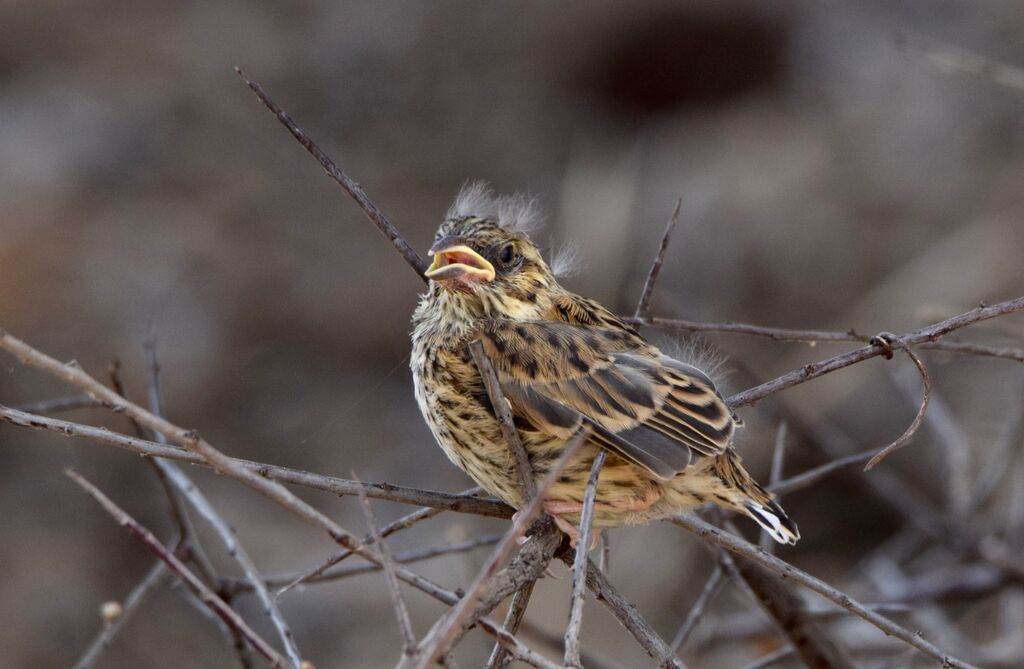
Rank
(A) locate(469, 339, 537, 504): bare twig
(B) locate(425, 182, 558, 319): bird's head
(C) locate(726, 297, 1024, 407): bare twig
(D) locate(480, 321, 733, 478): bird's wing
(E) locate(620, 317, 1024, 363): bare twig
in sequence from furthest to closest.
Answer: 1. (B) locate(425, 182, 558, 319): bird's head
2. (D) locate(480, 321, 733, 478): bird's wing
3. (E) locate(620, 317, 1024, 363): bare twig
4. (C) locate(726, 297, 1024, 407): bare twig
5. (A) locate(469, 339, 537, 504): bare twig

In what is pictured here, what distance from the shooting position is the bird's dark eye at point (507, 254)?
11.6 feet

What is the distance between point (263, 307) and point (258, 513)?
4.44 feet

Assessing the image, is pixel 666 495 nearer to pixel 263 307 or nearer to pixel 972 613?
pixel 972 613

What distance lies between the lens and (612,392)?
319 cm

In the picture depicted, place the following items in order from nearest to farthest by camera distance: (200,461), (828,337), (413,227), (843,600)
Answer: (200,461), (843,600), (828,337), (413,227)

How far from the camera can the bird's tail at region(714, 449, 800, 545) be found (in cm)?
314

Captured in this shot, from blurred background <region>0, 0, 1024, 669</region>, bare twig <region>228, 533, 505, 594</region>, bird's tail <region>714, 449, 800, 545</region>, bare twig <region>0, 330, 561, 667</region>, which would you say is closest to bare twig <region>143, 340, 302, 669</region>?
bare twig <region>228, 533, 505, 594</region>

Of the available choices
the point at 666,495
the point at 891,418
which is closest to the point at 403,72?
the point at 891,418

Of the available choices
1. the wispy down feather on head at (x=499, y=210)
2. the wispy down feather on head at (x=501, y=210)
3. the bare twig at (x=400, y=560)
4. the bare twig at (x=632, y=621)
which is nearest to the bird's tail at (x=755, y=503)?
the bare twig at (x=632, y=621)

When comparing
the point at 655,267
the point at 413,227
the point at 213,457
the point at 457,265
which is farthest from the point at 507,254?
the point at 413,227

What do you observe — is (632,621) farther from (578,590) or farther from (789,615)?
(789,615)

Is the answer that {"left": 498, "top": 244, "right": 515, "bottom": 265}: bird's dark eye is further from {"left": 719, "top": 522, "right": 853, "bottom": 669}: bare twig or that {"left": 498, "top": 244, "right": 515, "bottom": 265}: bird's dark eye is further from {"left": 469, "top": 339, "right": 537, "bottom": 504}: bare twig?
{"left": 719, "top": 522, "right": 853, "bottom": 669}: bare twig

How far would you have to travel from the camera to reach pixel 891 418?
717 centimetres

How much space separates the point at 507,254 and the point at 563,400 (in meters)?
0.62
